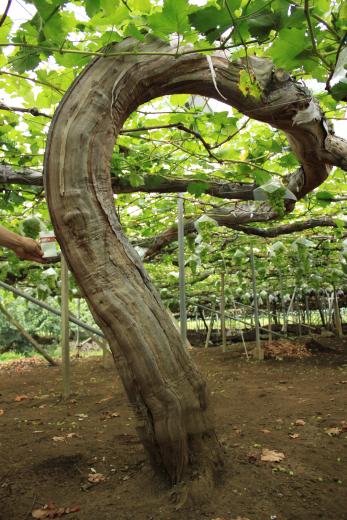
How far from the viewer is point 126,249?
1.75 m

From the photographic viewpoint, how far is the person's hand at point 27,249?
172 cm

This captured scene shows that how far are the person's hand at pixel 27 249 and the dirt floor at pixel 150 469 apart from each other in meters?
1.11

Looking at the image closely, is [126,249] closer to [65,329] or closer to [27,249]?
[27,249]

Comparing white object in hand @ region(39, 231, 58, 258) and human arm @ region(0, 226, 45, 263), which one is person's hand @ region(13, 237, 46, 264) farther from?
white object in hand @ region(39, 231, 58, 258)

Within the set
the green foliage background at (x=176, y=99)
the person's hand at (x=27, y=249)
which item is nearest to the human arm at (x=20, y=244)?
the person's hand at (x=27, y=249)

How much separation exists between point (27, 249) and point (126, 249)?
42 centimetres

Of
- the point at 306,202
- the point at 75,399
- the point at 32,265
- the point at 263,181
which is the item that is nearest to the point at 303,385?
the point at 306,202

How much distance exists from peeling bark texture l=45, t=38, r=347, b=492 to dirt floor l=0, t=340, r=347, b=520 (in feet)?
0.66

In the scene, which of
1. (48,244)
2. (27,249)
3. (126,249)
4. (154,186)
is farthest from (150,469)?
(154,186)

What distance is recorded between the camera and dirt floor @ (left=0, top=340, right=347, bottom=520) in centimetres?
172

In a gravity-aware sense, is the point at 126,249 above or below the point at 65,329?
above

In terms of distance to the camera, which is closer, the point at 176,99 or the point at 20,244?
the point at 20,244

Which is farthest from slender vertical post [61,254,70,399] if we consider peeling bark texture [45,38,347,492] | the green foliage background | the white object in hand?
peeling bark texture [45,38,347,492]

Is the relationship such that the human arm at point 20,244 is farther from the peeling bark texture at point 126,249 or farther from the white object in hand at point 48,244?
the white object in hand at point 48,244
